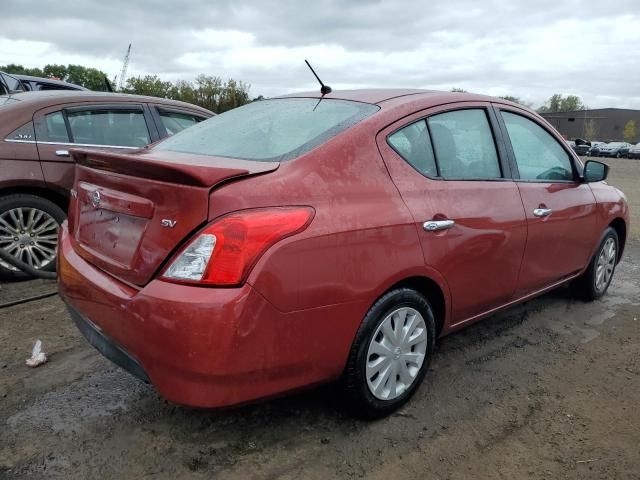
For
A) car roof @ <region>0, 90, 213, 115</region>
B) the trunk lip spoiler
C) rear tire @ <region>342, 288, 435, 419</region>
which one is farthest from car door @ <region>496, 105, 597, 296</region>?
car roof @ <region>0, 90, 213, 115</region>

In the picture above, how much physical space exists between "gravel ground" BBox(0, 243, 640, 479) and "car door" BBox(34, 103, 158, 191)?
5.31 feet

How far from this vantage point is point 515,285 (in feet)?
11.0

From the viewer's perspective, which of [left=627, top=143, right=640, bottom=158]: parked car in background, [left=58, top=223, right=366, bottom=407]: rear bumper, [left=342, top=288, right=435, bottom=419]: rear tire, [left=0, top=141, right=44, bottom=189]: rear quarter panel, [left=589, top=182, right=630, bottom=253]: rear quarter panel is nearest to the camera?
[left=58, top=223, right=366, bottom=407]: rear bumper

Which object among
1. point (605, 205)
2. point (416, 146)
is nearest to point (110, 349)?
point (416, 146)

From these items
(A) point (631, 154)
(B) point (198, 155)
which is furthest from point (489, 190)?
(A) point (631, 154)

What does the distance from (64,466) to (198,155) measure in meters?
1.48

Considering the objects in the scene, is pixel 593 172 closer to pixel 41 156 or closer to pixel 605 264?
pixel 605 264

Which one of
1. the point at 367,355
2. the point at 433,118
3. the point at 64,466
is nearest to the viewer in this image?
the point at 64,466

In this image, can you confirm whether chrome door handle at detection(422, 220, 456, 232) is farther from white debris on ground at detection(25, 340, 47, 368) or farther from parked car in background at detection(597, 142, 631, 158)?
parked car in background at detection(597, 142, 631, 158)

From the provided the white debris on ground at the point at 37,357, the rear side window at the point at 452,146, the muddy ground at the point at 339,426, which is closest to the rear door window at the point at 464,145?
the rear side window at the point at 452,146

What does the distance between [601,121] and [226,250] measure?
351 ft

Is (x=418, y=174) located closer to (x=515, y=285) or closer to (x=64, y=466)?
(x=515, y=285)

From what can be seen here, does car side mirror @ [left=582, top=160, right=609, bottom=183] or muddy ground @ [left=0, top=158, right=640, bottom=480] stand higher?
car side mirror @ [left=582, top=160, right=609, bottom=183]

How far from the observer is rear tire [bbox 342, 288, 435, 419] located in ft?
7.90
